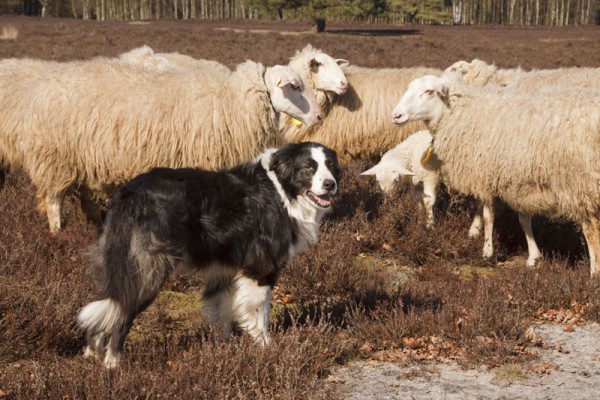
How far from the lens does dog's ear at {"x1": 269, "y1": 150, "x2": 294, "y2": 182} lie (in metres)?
4.59

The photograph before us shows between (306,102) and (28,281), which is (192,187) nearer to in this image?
(28,281)

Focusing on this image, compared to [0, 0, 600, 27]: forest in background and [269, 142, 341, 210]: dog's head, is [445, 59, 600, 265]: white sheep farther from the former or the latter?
[0, 0, 600, 27]: forest in background

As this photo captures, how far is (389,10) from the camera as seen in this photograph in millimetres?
75000

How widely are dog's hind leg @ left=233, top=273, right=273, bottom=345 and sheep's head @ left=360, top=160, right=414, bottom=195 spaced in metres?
3.91

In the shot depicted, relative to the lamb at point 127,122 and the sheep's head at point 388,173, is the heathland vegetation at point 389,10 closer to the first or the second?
the sheep's head at point 388,173

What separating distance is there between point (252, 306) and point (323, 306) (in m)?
1.04

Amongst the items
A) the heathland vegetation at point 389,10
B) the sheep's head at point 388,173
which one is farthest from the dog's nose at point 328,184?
the heathland vegetation at point 389,10

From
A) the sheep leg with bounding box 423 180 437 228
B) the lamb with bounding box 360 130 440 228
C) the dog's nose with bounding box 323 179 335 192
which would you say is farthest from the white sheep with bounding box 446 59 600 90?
the dog's nose with bounding box 323 179 335 192

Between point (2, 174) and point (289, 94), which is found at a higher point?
point (289, 94)

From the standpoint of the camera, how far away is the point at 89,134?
6.80 m

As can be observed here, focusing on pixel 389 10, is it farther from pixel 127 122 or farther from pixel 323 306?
pixel 323 306

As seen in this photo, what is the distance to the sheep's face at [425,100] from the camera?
7.04m

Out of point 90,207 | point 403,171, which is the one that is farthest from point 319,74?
point 90,207

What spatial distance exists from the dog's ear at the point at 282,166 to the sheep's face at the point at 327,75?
4773 millimetres
